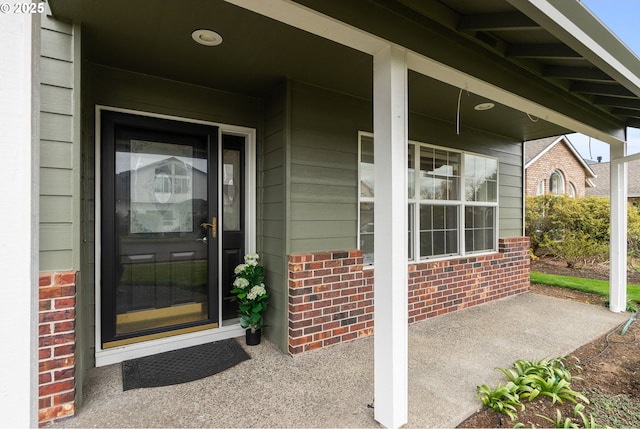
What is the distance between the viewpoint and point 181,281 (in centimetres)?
305

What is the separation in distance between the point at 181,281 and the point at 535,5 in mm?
3257

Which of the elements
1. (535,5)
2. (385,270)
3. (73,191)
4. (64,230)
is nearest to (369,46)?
Answer: (535,5)

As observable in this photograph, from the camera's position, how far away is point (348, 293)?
3191mm

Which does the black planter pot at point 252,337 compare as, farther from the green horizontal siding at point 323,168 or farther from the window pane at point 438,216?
the window pane at point 438,216

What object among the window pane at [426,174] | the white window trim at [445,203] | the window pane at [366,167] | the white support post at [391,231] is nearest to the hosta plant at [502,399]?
the white support post at [391,231]

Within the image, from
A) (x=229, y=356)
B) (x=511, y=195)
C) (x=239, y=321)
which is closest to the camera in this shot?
(x=229, y=356)

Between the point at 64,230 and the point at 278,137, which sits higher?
the point at 278,137

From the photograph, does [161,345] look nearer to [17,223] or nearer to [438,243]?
[17,223]

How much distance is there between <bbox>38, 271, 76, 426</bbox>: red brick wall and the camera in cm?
193

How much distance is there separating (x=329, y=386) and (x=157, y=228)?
79.1 inches

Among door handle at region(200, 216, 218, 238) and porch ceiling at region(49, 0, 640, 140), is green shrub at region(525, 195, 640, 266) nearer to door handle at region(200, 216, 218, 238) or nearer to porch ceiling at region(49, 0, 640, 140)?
porch ceiling at region(49, 0, 640, 140)

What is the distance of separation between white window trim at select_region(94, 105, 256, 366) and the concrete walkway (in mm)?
158

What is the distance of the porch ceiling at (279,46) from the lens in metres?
1.94

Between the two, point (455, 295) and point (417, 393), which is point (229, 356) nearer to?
point (417, 393)
